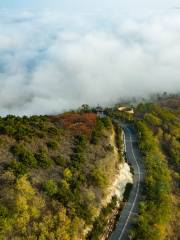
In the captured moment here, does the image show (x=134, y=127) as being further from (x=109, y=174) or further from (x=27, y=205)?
(x=27, y=205)

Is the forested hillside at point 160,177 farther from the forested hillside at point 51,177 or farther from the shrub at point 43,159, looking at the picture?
the shrub at point 43,159

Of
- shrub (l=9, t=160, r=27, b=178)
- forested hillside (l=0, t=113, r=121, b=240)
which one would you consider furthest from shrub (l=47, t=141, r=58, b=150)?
shrub (l=9, t=160, r=27, b=178)

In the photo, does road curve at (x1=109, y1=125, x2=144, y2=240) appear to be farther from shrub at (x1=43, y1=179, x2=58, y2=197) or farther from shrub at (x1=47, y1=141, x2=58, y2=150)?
shrub at (x1=47, y1=141, x2=58, y2=150)

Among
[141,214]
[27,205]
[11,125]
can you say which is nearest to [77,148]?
[11,125]

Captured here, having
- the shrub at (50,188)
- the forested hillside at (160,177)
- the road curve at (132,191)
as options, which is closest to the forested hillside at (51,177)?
the shrub at (50,188)

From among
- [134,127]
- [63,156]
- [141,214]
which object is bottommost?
[134,127]

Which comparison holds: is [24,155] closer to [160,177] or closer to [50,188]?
[50,188]

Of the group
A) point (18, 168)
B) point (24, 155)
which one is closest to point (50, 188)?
point (18, 168)

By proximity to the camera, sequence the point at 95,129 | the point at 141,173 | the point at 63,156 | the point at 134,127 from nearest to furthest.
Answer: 1. the point at 63,156
2. the point at 141,173
3. the point at 95,129
4. the point at 134,127
